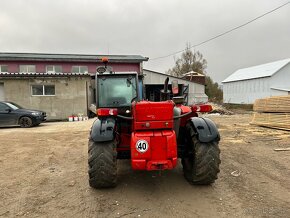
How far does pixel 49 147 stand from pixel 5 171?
8.50 feet

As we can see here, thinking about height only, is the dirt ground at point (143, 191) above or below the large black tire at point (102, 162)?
below

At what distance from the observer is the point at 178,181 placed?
483 centimetres

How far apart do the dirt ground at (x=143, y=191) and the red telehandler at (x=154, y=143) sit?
0.33 m

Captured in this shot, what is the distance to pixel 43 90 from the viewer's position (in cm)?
1814

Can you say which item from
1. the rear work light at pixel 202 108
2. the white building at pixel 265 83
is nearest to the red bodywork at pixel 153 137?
the rear work light at pixel 202 108

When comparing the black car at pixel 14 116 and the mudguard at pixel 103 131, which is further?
the black car at pixel 14 116

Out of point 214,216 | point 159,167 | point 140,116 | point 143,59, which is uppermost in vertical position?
point 143,59

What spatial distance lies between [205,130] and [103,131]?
5.48 ft

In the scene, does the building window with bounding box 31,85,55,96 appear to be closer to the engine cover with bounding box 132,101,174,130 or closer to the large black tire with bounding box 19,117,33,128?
the large black tire with bounding box 19,117,33,128

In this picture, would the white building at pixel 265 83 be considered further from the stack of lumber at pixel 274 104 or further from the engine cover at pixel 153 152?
the engine cover at pixel 153 152

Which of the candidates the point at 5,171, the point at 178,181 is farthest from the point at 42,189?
the point at 178,181

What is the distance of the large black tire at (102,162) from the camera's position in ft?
13.5

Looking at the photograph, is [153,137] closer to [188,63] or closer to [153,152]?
[153,152]

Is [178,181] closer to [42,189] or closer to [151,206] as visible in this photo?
[151,206]
